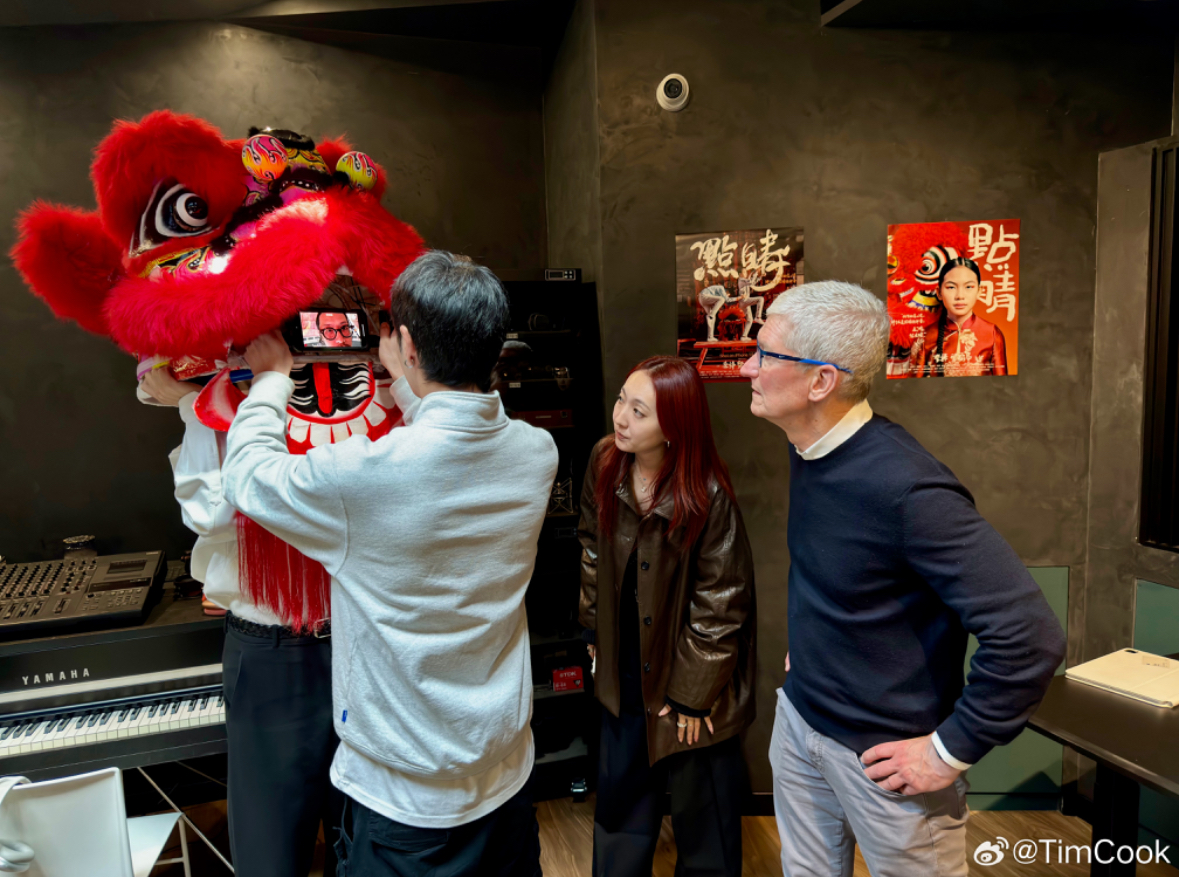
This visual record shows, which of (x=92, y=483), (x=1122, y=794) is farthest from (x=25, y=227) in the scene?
(x=1122, y=794)

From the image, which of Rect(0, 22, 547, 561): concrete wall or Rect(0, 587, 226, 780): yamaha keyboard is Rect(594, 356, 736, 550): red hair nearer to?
Rect(0, 587, 226, 780): yamaha keyboard

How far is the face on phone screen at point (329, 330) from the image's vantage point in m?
1.51

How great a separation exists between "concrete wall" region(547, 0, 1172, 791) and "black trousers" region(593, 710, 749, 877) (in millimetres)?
1114

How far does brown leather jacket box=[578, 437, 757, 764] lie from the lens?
77.5 inches

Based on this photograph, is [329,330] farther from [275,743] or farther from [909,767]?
[909,767]

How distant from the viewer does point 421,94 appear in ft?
9.81

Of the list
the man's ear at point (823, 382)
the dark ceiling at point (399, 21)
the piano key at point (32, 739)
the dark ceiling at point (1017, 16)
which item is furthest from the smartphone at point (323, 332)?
the dark ceiling at point (1017, 16)

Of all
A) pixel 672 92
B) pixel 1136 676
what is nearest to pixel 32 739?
pixel 672 92

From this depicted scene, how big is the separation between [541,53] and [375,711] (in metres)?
2.96

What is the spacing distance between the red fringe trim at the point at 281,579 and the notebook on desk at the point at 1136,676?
2040 mm

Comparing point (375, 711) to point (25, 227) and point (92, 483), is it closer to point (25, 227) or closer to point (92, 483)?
point (25, 227)

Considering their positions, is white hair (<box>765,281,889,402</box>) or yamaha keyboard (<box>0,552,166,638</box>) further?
yamaha keyboard (<box>0,552,166,638</box>)

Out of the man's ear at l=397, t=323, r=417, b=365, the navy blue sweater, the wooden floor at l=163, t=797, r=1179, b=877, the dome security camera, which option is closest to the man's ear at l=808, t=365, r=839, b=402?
the navy blue sweater

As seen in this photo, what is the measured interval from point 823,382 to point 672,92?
1635 mm
